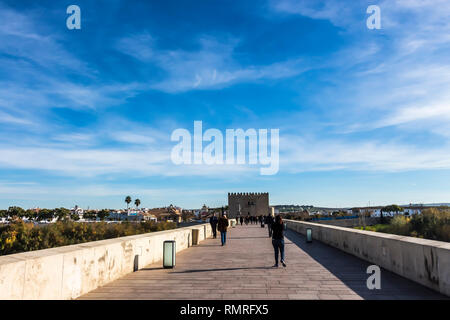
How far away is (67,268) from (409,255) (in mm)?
7323

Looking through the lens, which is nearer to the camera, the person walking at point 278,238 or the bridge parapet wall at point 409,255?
the bridge parapet wall at point 409,255

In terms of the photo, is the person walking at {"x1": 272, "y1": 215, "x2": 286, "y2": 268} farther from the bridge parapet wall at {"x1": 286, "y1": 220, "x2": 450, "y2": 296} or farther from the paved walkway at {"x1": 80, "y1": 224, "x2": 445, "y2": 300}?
the bridge parapet wall at {"x1": 286, "y1": 220, "x2": 450, "y2": 296}

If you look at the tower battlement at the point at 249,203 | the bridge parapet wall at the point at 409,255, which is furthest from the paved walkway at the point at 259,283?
the tower battlement at the point at 249,203

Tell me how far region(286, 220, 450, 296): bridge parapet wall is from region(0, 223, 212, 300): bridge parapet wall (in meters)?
6.87

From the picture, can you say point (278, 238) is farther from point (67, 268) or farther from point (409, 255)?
point (67, 268)

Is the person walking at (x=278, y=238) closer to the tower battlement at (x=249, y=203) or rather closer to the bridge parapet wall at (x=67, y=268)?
the bridge parapet wall at (x=67, y=268)

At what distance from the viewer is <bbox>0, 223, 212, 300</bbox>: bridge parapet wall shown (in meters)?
4.53

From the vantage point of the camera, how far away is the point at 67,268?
5.77 m

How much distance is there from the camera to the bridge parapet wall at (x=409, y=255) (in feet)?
20.0

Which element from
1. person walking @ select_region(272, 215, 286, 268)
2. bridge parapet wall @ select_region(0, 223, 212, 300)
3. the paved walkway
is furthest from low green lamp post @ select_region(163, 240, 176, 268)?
person walking @ select_region(272, 215, 286, 268)

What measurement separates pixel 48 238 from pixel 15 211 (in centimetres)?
13074

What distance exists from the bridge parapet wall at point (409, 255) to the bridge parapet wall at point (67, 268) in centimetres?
687
